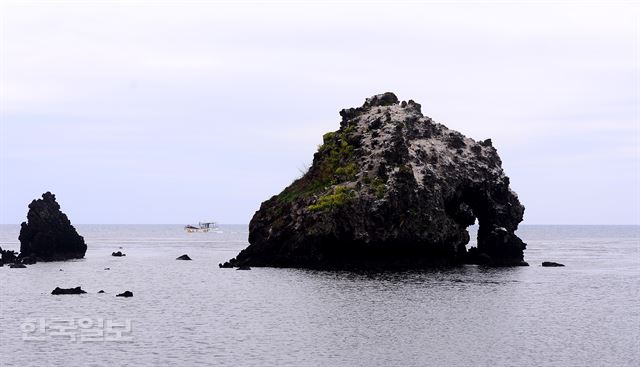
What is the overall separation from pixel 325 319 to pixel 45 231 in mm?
84952

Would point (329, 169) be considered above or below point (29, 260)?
above

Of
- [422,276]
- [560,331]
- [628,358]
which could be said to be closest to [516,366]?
[628,358]

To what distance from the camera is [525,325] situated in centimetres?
6391

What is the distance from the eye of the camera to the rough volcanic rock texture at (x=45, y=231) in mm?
135125

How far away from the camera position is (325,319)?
66625 mm

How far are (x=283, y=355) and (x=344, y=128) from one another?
81.4m

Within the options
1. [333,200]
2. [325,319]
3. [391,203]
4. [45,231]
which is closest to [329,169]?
[333,200]

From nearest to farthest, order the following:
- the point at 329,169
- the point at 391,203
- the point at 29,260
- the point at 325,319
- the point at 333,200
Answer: the point at 325,319
the point at 391,203
the point at 333,200
the point at 329,169
the point at 29,260

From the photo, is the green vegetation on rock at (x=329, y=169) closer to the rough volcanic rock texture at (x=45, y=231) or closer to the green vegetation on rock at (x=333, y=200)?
the green vegetation on rock at (x=333, y=200)

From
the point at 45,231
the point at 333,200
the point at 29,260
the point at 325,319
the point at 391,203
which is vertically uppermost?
the point at 333,200

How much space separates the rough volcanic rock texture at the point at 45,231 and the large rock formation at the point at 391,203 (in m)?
34.8

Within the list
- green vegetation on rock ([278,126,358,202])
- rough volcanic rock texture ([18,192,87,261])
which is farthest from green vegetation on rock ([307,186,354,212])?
rough volcanic rock texture ([18,192,87,261])

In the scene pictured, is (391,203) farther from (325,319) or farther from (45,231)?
(45,231)

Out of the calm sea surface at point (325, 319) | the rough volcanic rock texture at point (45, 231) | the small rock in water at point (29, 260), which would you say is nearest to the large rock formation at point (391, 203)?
the calm sea surface at point (325, 319)
